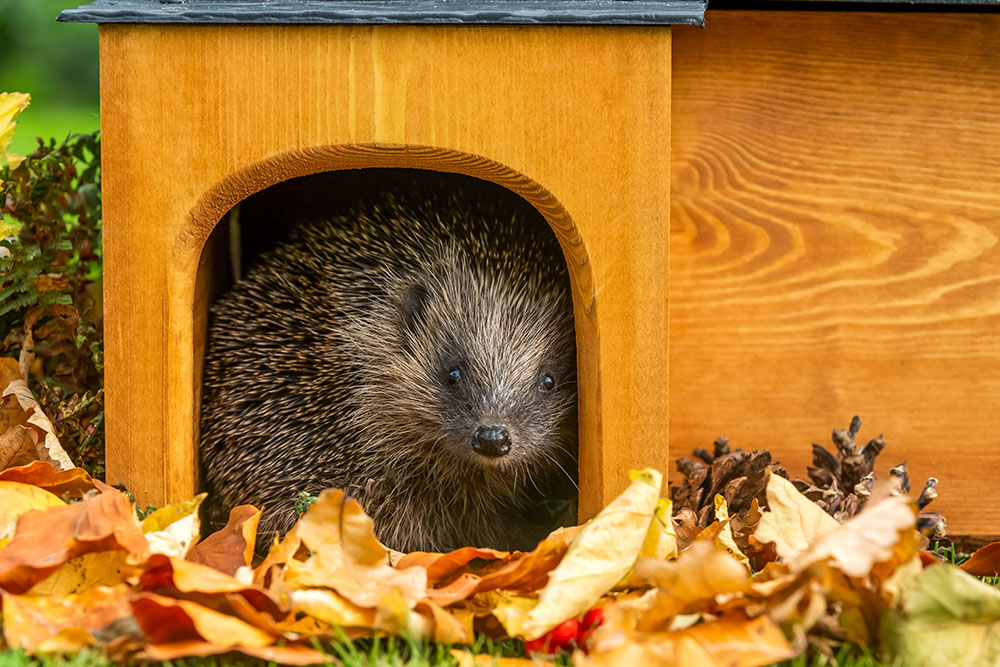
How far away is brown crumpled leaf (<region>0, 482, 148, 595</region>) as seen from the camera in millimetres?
2035

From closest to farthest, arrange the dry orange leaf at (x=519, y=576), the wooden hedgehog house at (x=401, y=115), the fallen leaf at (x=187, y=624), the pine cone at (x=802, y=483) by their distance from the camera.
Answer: the fallen leaf at (x=187, y=624)
the dry orange leaf at (x=519, y=576)
the wooden hedgehog house at (x=401, y=115)
the pine cone at (x=802, y=483)

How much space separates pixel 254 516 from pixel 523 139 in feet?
3.65

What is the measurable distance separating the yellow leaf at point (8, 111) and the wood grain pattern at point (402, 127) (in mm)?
568

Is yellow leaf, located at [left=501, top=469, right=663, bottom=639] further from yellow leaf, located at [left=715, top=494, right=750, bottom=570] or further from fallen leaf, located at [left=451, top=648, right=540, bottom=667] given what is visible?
yellow leaf, located at [left=715, top=494, right=750, bottom=570]

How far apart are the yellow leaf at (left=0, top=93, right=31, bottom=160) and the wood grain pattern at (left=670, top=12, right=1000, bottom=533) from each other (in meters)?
1.91

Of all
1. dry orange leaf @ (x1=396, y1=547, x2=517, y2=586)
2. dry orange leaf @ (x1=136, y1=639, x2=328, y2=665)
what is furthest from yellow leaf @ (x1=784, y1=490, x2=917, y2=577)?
dry orange leaf @ (x1=136, y1=639, x2=328, y2=665)

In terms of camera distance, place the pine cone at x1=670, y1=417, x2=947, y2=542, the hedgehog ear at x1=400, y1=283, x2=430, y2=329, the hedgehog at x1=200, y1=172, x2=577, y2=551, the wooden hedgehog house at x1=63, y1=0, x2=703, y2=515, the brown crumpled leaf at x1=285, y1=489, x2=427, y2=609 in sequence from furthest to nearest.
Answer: the hedgehog ear at x1=400, y1=283, x2=430, y2=329, the hedgehog at x1=200, y1=172, x2=577, y2=551, the pine cone at x1=670, y1=417, x2=947, y2=542, the wooden hedgehog house at x1=63, y1=0, x2=703, y2=515, the brown crumpled leaf at x1=285, y1=489, x2=427, y2=609

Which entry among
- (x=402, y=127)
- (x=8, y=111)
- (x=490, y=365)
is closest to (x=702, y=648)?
(x=490, y=365)

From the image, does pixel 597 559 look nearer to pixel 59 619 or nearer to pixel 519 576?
pixel 519 576

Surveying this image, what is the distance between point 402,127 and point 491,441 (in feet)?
2.76

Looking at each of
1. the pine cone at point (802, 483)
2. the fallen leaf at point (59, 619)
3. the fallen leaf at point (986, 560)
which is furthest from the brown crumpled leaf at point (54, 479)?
the fallen leaf at point (986, 560)

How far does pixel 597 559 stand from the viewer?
207 cm

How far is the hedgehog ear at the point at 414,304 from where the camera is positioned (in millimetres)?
3070

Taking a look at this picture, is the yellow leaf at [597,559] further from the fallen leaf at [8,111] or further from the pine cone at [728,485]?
the fallen leaf at [8,111]
